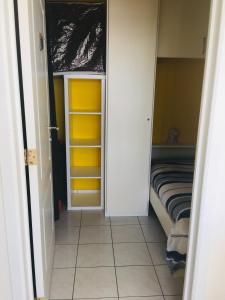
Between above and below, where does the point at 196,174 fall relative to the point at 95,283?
above

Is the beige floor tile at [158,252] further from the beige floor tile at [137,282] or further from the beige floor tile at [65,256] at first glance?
the beige floor tile at [65,256]

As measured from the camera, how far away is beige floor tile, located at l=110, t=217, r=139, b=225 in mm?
2840

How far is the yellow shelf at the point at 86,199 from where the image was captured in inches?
125

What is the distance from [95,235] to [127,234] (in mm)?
319

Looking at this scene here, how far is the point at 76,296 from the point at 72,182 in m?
1.68

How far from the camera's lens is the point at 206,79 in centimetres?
116

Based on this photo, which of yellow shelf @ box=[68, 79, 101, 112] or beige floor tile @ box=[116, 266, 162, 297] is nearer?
beige floor tile @ box=[116, 266, 162, 297]

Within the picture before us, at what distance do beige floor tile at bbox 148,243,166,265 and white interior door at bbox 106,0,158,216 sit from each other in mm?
560

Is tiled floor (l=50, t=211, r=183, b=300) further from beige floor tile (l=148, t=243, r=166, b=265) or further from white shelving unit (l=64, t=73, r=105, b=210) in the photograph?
white shelving unit (l=64, t=73, r=105, b=210)

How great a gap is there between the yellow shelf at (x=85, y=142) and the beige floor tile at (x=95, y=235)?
900 mm

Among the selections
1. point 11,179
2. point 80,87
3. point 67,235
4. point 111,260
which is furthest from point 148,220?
point 11,179

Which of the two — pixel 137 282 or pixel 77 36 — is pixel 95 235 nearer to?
pixel 137 282

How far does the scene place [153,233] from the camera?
8.71ft

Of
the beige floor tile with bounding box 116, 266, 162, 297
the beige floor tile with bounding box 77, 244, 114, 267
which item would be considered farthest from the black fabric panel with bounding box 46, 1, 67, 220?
the beige floor tile with bounding box 116, 266, 162, 297
